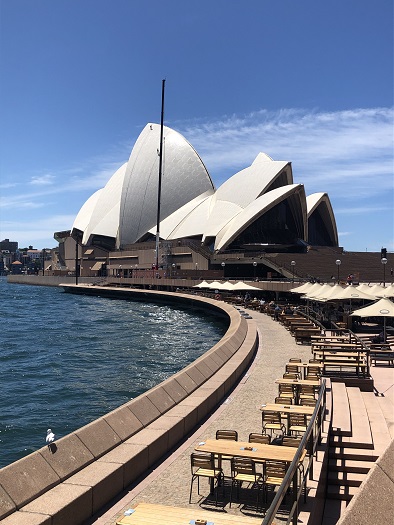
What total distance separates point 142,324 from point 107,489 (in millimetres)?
28779

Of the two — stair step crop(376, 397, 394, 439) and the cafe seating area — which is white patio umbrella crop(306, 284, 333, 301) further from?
the cafe seating area

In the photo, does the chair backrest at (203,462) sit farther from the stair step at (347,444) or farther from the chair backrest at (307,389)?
the chair backrest at (307,389)

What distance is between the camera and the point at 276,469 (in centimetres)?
649

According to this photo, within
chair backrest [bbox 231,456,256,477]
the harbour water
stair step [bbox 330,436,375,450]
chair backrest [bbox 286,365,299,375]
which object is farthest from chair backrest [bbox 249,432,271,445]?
chair backrest [bbox 286,365,299,375]

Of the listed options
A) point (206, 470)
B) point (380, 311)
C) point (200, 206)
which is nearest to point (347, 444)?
point (206, 470)

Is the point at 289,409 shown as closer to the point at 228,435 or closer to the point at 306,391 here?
the point at 228,435

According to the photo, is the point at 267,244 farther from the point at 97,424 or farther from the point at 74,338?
the point at 97,424

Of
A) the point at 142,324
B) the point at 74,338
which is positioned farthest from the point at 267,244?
the point at 74,338

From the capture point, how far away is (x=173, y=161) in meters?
83.9

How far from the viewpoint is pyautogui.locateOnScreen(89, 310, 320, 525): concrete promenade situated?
637 cm

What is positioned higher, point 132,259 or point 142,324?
point 132,259

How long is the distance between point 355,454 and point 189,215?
71.7 metres

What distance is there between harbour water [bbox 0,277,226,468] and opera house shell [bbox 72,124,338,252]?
95.8ft

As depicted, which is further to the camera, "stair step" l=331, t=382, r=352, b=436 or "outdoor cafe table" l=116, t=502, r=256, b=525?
"stair step" l=331, t=382, r=352, b=436
